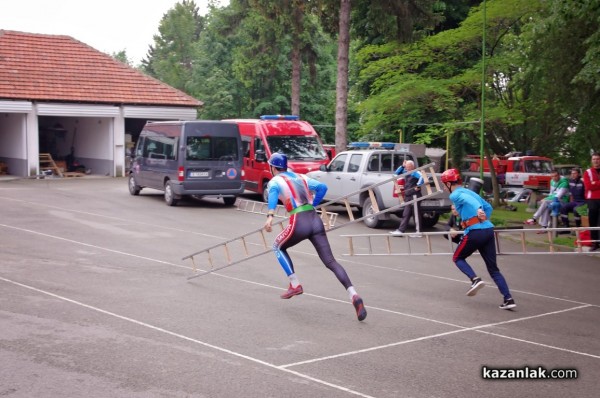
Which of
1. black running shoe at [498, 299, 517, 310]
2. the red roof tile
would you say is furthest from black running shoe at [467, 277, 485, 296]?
the red roof tile

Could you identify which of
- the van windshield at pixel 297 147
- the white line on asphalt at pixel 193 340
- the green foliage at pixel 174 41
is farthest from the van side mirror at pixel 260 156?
the green foliage at pixel 174 41

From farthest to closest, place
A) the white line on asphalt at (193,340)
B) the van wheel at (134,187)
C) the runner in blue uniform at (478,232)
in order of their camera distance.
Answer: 1. the van wheel at (134,187)
2. the runner in blue uniform at (478,232)
3. the white line on asphalt at (193,340)

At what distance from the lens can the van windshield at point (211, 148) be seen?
2212 centimetres

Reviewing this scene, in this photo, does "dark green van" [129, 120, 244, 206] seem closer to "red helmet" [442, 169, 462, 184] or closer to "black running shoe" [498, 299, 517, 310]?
"red helmet" [442, 169, 462, 184]

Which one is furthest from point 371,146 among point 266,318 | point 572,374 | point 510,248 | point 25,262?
point 572,374

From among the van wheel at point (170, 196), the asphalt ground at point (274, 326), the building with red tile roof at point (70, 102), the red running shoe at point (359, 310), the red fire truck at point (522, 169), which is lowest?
the asphalt ground at point (274, 326)

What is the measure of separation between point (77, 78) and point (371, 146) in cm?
1937

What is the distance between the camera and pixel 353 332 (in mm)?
8328

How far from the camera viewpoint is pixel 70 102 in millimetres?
35312

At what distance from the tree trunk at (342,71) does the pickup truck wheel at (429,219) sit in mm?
8238

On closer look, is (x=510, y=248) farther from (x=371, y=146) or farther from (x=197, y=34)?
(x=197, y=34)

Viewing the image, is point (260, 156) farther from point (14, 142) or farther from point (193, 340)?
point (193, 340)

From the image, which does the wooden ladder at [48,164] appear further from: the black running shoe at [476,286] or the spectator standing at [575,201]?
the black running shoe at [476,286]

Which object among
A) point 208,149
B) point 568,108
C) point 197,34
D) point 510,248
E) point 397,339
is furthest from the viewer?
point 197,34
